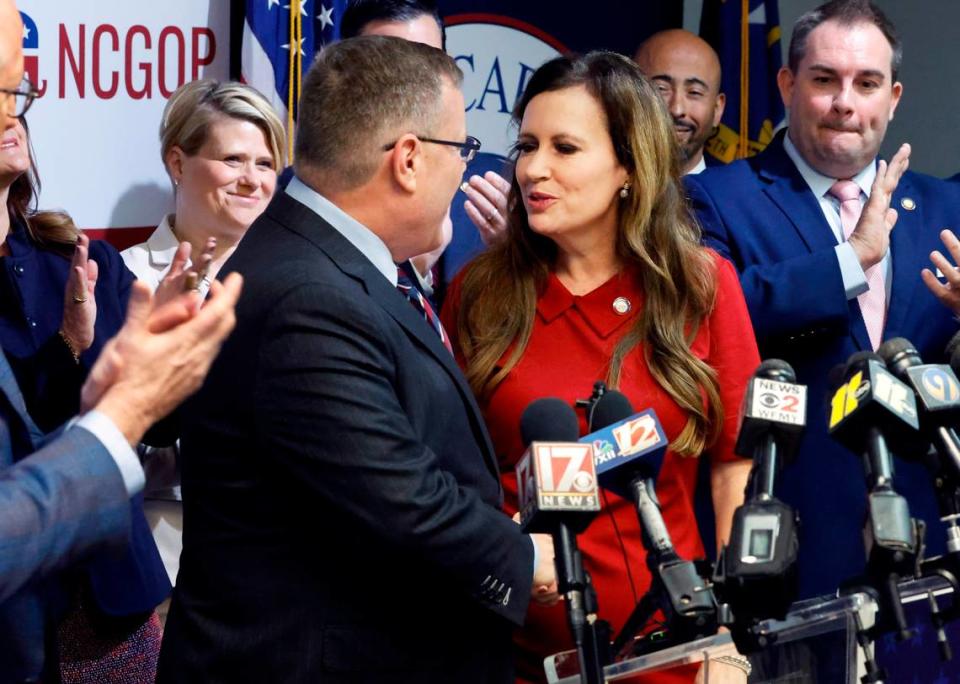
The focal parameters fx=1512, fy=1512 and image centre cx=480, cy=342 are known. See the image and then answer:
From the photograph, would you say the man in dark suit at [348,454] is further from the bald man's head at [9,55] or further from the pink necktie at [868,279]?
the pink necktie at [868,279]

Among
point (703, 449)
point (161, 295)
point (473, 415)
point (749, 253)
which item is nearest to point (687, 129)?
point (749, 253)

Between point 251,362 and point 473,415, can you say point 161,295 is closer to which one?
point 251,362

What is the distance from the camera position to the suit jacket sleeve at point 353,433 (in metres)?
2.22

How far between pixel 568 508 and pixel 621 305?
109 cm

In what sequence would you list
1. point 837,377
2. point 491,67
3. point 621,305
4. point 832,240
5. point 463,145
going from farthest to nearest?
point 491,67, point 832,240, point 621,305, point 463,145, point 837,377

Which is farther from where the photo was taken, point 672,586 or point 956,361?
point 956,361

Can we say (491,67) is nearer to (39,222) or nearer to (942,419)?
(39,222)

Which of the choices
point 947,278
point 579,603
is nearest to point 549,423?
point 579,603

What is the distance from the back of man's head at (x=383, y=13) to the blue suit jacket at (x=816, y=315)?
908 millimetres

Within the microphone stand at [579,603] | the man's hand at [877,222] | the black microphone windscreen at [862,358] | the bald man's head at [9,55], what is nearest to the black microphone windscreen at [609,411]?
the microphone stand at [579,603]

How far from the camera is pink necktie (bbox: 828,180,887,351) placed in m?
3.60

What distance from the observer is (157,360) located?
1858mm

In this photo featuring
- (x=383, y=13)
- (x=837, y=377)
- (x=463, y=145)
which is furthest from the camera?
(x=383, y=13)

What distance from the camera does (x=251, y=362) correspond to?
2.29 m
